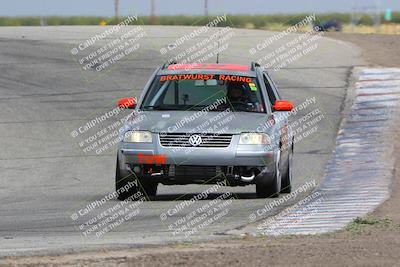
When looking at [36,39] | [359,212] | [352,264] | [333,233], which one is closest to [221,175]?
[359,212]

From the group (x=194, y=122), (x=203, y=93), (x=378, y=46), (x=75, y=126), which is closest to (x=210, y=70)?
(x=203, y=93)

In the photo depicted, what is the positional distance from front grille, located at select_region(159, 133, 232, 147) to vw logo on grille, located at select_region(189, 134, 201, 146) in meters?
0.03

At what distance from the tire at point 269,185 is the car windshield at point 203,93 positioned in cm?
93

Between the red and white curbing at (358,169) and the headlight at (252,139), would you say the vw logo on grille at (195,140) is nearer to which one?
the headlight at (252,139)

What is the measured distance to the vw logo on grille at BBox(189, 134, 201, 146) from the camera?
13148 millimetres

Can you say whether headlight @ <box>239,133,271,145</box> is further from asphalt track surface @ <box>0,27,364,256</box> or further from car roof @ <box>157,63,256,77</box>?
car roof @ <box>157,63,256,77</box>

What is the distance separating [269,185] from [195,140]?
3.48 ft

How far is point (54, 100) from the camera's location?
24.6 metres

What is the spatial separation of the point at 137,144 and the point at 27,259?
16.3 ft

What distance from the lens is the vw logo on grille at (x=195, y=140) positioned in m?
13.1

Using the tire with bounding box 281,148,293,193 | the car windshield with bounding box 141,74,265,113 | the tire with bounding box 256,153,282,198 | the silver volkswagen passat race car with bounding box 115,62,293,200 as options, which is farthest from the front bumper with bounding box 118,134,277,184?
the tire with bounding box 281,148,293,193

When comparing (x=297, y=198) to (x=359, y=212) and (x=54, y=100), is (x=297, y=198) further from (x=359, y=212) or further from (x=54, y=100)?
(x=54, y=100)

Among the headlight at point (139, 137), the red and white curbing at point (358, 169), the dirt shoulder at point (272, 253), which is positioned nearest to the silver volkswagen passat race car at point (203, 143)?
the headlight at point (139, 137)

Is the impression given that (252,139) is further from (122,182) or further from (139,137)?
(122,182)
